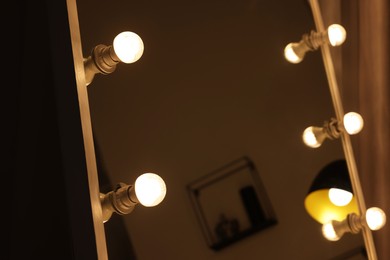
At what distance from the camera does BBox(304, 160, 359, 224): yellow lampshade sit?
4.70 ft

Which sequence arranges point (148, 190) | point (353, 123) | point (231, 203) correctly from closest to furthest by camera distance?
point (148, 190) → point (231, 203) → point (353, 123)

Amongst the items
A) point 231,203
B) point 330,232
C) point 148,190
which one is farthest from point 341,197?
point 148,190

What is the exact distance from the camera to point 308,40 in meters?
1.54

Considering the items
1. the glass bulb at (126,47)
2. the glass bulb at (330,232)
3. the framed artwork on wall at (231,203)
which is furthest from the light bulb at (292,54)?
the glass bulb at (126,47)

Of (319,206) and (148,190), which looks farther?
(319,206)

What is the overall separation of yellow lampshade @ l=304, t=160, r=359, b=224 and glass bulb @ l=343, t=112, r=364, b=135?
12cm

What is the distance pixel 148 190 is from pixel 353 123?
785 mm

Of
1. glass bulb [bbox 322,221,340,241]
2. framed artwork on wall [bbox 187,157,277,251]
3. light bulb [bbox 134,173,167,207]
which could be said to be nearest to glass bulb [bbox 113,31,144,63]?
light bulb [bbox 134,173,167,207]

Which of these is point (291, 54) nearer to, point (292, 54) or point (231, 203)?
point (292, 54)

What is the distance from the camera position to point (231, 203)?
1.28 metres

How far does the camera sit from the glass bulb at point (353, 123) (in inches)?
55.5

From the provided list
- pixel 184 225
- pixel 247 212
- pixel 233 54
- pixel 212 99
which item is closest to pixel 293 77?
pixel 233 54

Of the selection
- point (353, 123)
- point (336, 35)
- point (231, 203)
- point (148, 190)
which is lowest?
point (148, 190)

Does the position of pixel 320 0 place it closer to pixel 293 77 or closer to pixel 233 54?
pixel 293 77
